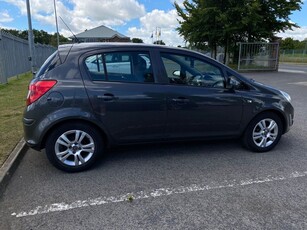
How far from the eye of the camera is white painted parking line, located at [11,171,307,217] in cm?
270

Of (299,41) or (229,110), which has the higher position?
(299,41)

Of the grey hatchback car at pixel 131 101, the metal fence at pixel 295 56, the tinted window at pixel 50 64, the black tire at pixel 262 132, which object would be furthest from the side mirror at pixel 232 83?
the metal fence at pixel 295 56

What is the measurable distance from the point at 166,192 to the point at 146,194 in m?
0.23

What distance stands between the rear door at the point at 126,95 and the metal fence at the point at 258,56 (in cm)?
1743

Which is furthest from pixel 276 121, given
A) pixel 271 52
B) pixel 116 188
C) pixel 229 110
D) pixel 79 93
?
pixel 271 52

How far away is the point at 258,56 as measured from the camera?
19672 mm

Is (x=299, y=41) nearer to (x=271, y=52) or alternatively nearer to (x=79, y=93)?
(x=271, y=52)

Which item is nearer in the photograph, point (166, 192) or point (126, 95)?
point (166, 192)

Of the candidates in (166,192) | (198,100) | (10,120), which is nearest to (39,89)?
(166,192)

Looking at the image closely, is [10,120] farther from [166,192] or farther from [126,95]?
[166,192]

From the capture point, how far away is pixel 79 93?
334 centimetres

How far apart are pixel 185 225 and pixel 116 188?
1.01 m

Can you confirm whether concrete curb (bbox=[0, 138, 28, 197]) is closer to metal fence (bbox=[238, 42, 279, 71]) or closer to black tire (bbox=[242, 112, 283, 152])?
black tire (bbox=[242, 112, 283, 152])

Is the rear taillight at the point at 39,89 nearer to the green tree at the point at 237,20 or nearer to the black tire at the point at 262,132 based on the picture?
the black tire at the point at 262,132
